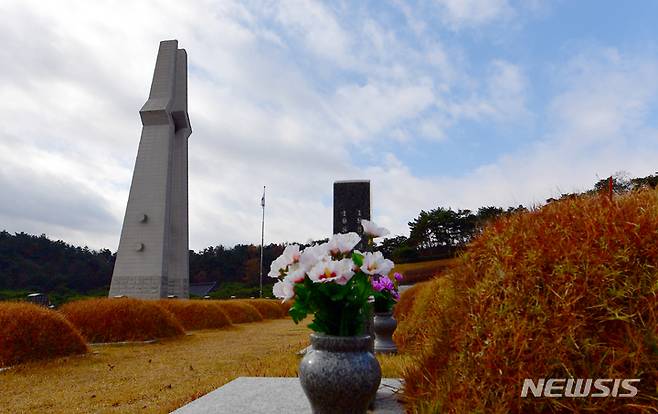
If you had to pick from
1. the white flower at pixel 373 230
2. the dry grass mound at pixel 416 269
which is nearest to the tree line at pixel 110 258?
the dry grass mound at pixel 416 269

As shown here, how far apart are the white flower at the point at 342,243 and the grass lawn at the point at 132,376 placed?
209cm

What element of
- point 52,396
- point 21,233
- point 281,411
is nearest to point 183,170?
point 52,396

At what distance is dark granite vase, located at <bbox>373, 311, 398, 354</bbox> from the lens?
6254 mm

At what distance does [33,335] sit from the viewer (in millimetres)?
7559

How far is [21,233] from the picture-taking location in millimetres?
43469

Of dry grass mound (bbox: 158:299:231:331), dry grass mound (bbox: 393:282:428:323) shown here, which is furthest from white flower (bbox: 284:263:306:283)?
dry grass mound (bbox: 158:299:231:331)

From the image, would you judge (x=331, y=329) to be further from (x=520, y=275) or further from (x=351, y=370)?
(x=520, y=275)

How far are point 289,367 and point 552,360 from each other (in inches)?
160

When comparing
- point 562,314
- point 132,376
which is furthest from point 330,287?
point 132,376

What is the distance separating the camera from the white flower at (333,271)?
2.40 m

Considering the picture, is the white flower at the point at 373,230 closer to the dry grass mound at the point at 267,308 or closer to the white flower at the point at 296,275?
the white flower at the point at 296,275

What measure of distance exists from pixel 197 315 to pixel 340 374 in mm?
13380

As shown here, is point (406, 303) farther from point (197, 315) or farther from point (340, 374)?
point (340, 374)

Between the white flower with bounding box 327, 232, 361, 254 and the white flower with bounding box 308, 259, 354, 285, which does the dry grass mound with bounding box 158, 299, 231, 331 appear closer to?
the white flower with bounding box 327, 232, 361, 254
